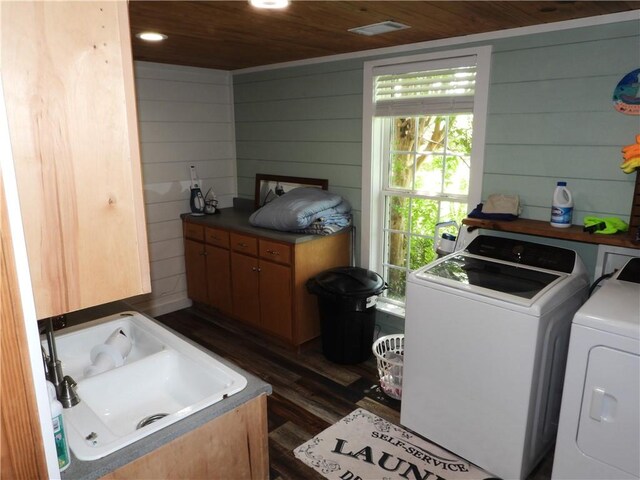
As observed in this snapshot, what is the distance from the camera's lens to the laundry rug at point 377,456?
2.25 meters

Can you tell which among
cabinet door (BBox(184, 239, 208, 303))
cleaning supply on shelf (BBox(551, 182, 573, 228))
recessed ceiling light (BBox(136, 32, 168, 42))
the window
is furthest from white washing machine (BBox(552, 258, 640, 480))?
cabinet door (BBox(184, 239, 208, 303))

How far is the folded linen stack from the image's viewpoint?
8.49ft

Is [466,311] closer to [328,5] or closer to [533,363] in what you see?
[533,363]

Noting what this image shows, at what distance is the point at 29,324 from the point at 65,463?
1.96 ft

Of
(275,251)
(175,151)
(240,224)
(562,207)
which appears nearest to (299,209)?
(275,251)

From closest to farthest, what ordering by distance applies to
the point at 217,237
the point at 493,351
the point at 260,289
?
the point at 493,351 < the point at 260,289 < the point at 217,237

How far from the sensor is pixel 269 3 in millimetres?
1918

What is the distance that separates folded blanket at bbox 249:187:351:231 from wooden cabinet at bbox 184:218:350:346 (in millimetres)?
142

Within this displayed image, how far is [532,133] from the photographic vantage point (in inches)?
101

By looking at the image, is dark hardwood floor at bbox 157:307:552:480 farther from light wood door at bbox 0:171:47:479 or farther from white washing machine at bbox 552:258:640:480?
light wood door at bbox 0:171:47:479

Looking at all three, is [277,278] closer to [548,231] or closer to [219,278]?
[219,278]

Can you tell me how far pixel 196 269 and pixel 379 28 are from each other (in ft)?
8.71

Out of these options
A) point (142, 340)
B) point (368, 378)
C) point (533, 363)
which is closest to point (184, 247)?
point (368, 378)

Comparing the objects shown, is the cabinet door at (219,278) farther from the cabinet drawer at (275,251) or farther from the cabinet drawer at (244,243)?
the cabinet drawer at (275,251)
